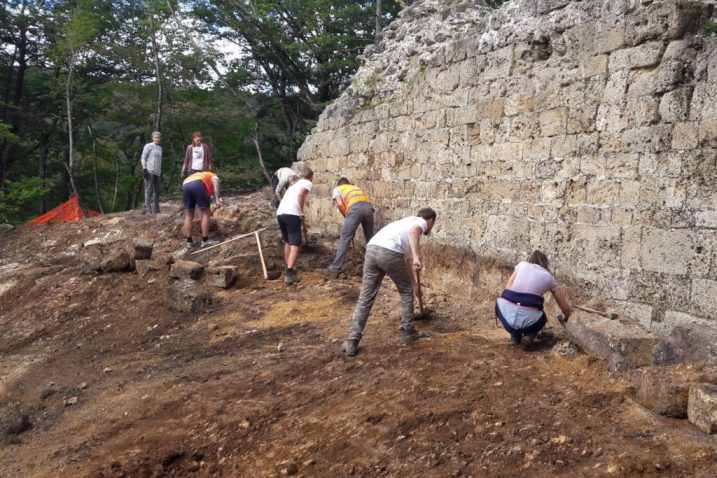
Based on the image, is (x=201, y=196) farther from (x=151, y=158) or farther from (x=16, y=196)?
(x=16, y=196)

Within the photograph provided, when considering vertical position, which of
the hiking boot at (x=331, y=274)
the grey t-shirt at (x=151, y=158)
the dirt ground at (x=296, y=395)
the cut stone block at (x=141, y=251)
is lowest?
the dirt ground at (x=296, y=395)

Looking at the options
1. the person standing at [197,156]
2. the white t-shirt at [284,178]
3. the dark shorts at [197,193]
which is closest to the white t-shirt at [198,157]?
the person standing at [197,156]

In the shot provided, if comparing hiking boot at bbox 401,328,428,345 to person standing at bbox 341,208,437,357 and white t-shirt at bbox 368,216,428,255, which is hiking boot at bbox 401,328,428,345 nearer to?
person standing at bbox 341,208,437,357

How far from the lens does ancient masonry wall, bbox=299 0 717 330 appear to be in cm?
452

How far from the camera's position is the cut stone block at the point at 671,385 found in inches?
124

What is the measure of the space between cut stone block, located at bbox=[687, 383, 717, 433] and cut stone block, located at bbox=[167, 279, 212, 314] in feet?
17.9

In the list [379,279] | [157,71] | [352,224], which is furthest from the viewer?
[157,71]

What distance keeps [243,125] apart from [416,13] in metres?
10.7

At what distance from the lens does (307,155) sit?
10.4 m

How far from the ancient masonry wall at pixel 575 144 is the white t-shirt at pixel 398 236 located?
4.90 feet

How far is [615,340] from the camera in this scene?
400cm

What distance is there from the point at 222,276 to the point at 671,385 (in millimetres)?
5807

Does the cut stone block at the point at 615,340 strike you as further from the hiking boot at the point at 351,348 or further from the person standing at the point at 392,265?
the hiking boot at the point at 351,348

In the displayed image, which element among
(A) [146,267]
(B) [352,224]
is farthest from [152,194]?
(B) [352,224]
